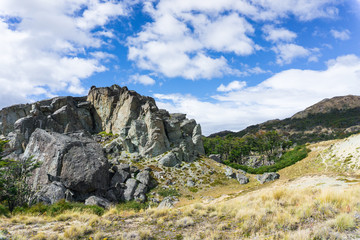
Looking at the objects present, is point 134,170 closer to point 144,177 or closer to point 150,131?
point 144,177

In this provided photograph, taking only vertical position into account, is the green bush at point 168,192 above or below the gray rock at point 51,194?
below

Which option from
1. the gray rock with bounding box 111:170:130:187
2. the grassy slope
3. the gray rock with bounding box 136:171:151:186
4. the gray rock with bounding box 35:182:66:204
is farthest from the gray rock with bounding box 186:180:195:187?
the grassy slope

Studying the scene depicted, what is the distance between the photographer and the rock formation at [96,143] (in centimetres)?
2795

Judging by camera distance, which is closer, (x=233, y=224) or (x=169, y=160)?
(x=233, y=224)

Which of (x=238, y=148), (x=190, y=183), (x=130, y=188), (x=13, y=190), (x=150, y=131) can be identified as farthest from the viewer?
(x=238, y=148)

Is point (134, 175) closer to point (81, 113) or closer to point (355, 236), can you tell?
point (355, 236)

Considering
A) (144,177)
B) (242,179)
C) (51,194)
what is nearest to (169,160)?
(144,177)

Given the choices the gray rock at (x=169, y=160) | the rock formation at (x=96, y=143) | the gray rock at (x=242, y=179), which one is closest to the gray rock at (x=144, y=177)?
the rock formation at (x=96, y=143)

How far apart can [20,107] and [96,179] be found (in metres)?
62.1

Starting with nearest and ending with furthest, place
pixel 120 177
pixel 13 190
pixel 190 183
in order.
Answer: pixel 13 190
pixel 120 177
pixel 190 183

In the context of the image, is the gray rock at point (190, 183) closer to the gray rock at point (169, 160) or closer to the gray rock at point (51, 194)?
the gray rock at point (169, 160)

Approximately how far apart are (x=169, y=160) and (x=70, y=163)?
21144mm

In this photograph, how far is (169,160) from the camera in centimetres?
4384

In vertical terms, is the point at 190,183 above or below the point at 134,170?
below
